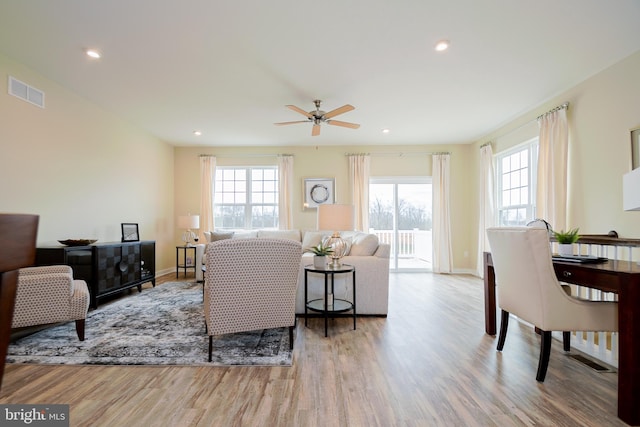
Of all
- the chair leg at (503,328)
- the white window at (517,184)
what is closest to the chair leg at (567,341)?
the chair leg at (503,328)

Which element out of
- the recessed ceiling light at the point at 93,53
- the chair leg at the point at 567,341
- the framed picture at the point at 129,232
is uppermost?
the recessed ceiling light at the point at 93,53

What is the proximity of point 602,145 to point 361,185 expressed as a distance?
148 inches

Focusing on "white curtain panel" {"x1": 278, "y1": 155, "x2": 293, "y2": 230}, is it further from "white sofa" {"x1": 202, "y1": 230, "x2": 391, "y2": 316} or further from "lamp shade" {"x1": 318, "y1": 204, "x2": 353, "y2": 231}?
"lamp shade" {"x1": 318, "y1": 204, "x2": 353, "y2": 231}

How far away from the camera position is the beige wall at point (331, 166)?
632 centimetres

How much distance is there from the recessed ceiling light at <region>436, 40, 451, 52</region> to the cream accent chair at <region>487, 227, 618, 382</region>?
177 cm

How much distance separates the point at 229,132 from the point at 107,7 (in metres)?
3.20

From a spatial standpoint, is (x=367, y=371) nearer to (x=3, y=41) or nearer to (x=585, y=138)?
(x=585, y=138)

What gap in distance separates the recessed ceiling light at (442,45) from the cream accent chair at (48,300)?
3856 millimetres

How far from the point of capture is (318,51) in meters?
2.90

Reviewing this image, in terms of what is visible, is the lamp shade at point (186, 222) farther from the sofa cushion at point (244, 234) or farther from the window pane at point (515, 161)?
the window pane at point (515, 161)

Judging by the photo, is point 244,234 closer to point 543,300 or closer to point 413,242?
point 413,242

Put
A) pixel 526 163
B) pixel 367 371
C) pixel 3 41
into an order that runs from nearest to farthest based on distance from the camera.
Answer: pixel 367 371
pixel 3 41
pixel 526 163

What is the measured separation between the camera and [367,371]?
83.5 inches

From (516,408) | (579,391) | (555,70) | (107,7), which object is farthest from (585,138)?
(107,7)
